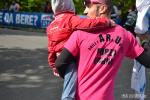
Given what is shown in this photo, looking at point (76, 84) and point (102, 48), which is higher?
point (102, 48)

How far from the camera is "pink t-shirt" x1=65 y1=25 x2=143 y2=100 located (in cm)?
364

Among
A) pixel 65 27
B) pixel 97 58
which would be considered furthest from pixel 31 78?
pixel 97 58

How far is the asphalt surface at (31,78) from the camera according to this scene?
8.52 meters

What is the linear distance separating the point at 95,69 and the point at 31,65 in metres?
7.96

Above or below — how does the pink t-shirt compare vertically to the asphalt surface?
above

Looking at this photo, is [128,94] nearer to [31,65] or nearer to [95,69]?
[31,65]

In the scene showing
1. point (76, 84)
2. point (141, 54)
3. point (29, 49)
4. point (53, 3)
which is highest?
point (53, 3)

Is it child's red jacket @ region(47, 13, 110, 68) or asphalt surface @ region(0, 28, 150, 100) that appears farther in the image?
asphalt surface @ region(0, 28, 150, 100)

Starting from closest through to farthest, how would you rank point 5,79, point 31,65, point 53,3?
Result: point 53,3 → point 5,79 → point 31,65

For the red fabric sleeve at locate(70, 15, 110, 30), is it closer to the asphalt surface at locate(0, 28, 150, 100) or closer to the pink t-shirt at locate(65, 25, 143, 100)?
the pink t-shirt at locate(65, 25, 143, 100)

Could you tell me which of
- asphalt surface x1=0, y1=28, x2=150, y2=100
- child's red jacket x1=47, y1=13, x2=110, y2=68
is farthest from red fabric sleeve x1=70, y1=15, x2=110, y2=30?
asphalt surface x1=0, y1=28, x2=150, y2=100

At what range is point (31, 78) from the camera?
393 inches

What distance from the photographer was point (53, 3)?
4.23m

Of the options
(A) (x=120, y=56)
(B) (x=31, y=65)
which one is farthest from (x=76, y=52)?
(B) (x=31, y=65)
